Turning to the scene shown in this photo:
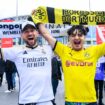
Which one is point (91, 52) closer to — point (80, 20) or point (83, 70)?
point (83, 70)

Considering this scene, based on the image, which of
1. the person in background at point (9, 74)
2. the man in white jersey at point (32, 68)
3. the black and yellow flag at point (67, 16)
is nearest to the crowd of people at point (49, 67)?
the man in white jersey at point (32, 68)

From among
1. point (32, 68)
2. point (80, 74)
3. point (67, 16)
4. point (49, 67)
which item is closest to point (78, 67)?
point (80, 74)

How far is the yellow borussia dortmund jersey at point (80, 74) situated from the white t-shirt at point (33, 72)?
0.85ft

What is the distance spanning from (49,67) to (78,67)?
0.37 m

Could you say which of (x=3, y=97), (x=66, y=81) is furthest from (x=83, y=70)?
(x=3, y=97)

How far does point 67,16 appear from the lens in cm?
657

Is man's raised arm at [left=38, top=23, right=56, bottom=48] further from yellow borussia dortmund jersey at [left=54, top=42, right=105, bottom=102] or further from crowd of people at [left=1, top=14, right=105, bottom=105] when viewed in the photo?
yellow borussia dortmund jersey at [left=54, top=42, right=105, bottom=102]

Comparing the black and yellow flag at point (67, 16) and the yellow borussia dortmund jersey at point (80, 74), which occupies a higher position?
the black and yellow flag at point (67, 16)

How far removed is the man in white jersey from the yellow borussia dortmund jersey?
0.26m

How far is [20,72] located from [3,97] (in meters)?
8.16

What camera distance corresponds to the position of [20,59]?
17.7 feet

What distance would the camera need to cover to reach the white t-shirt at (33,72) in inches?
207

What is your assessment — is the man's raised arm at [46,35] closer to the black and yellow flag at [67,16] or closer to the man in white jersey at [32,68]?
the man in white jersey at [32,68]

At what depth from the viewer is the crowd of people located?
5262 millimetres
